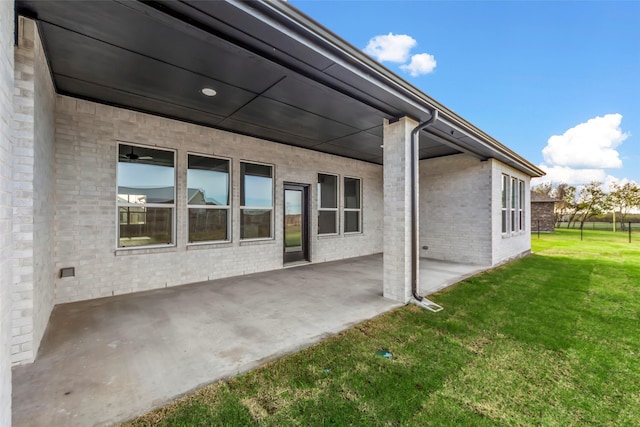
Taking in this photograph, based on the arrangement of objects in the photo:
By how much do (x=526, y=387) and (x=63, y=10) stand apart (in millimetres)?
5063

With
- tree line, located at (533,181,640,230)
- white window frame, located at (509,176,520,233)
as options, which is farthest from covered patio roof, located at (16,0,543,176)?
tree line, located at (533,181,640,230)

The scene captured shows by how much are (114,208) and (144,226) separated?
0.55m

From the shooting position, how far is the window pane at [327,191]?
7.50 m

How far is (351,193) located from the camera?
8344mm

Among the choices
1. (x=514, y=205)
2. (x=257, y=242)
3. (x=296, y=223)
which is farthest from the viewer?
(x=514, y=205)

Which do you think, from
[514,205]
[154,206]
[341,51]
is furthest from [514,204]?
[154,206]

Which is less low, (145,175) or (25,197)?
(145,175)

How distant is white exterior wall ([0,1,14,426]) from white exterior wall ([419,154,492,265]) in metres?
8.31

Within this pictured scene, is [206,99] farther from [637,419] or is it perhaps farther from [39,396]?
[637,419]

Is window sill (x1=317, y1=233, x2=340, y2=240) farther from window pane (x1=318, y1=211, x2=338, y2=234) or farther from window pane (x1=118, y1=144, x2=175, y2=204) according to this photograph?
window pane (x1=118, y1=144, x2=175, y2=204)

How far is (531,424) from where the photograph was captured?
1.77 m

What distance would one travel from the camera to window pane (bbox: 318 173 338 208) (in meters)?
7.50

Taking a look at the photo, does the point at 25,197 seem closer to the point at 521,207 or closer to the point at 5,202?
the point at 5,202

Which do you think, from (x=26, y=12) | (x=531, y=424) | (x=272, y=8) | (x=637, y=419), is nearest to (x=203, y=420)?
(x=531, y=424)
